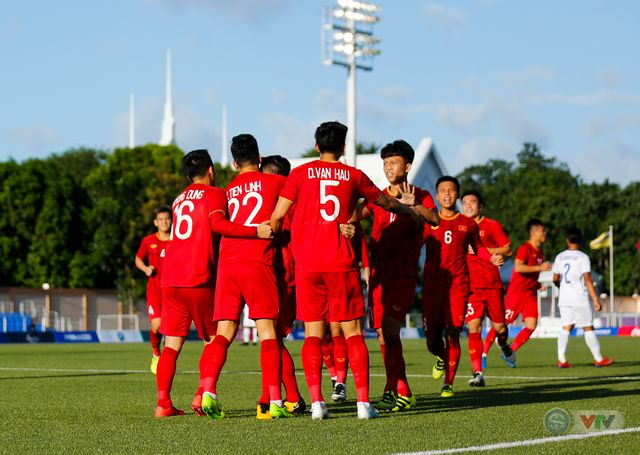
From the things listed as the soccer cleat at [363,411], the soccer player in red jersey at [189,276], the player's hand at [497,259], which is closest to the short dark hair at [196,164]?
the soccer player in red jersey at [189,276]

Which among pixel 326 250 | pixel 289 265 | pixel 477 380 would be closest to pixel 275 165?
pixel 289 265

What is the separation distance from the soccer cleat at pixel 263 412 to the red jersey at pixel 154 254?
8.01 metres

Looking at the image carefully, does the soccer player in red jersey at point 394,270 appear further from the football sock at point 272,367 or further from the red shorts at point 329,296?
the football sock at point 272,367

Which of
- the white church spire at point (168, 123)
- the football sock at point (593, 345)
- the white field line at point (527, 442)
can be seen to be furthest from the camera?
the white church spire at point (168, 123)

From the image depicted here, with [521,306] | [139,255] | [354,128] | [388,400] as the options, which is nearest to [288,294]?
[388,400]

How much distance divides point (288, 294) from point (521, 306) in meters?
9.64

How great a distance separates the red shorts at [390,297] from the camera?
10625 millimetres

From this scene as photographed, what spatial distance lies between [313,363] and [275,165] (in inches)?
87.3

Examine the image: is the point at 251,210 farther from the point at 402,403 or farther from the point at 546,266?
the point at 546,266

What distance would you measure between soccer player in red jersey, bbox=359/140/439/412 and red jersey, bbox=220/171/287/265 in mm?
1232

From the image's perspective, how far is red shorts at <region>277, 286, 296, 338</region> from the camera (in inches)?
409

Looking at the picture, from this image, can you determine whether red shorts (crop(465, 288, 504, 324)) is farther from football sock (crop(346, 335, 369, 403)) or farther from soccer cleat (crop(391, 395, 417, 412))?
football sock (crop(346, 335, 369, 403))

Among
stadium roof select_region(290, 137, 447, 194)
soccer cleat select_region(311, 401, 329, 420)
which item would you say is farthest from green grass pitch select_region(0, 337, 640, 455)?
stadium roof select_region(290, 137, 447, 194)

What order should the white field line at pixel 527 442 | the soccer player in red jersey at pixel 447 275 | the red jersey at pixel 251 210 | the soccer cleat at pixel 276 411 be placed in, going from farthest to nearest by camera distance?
the soccer player in red jersey at pixel 447 275 < the red jersey at pixel 251 210 < the soccer cleat at pixel 276 411 < the white field line at pixel 527 442
